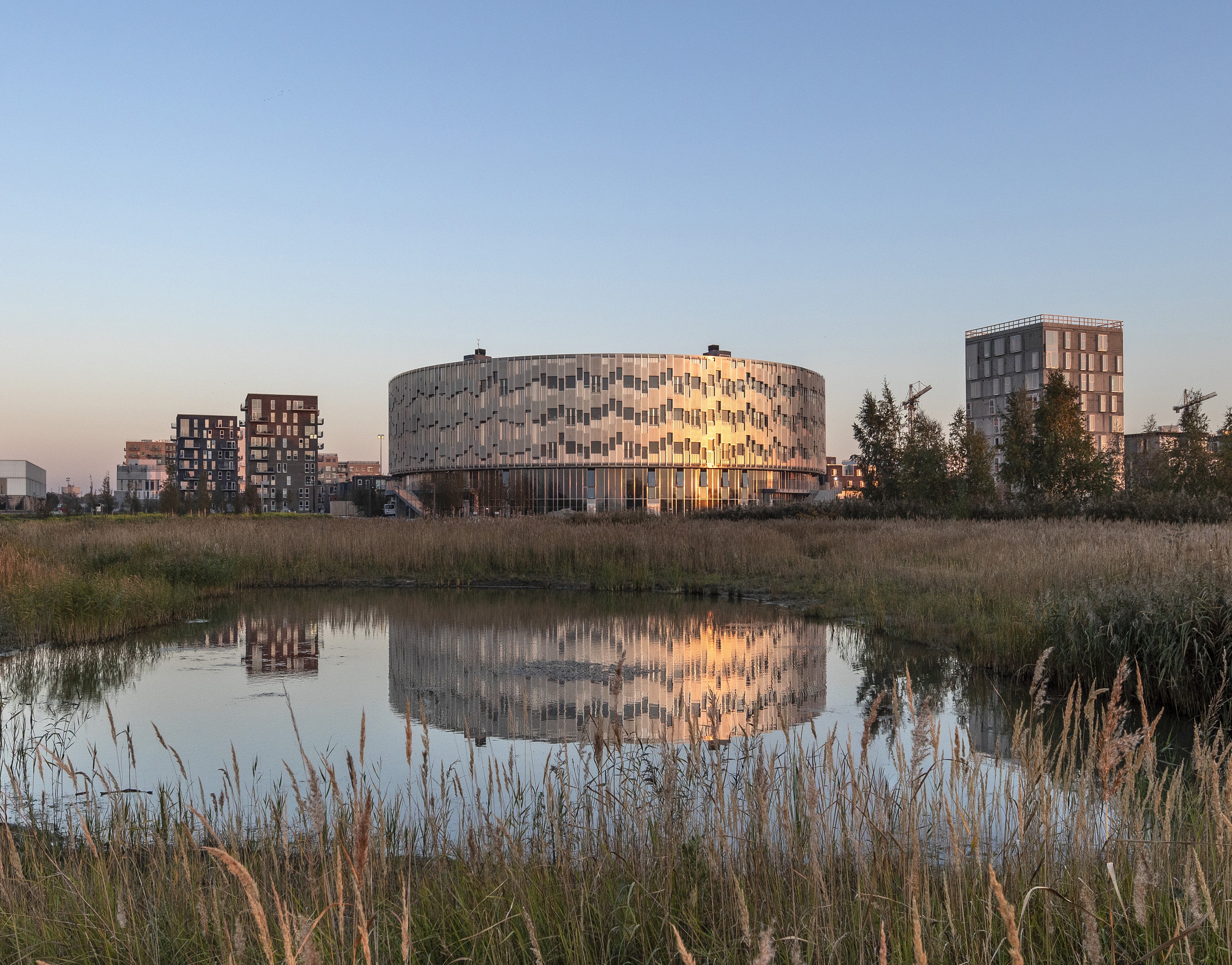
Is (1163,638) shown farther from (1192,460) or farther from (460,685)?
(1192,460)

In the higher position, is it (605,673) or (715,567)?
(715,567)

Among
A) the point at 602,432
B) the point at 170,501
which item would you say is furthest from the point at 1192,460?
the point at 170,501

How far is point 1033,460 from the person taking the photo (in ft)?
115

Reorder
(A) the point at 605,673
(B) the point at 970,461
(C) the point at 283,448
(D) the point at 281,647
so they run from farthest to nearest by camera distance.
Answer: (C) the point at 283,448, (B) the point at 970,461, (D) the point at 281,647, (A) the point at 605,673

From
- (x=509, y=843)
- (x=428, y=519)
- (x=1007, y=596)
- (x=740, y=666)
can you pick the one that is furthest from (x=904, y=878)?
(x=428, y=519)

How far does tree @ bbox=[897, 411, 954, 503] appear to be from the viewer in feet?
122

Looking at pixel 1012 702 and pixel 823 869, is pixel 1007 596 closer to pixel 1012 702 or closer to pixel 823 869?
pixel 1012 702

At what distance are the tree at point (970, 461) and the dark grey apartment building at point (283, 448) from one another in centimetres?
12369

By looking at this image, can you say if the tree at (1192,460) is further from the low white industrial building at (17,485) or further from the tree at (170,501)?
the low white industrial building at (17,485)

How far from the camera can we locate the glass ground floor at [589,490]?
72.5 metres

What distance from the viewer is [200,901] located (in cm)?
296

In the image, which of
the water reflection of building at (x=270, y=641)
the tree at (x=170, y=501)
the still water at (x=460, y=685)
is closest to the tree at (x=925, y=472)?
the still water at (x=460, y=685)

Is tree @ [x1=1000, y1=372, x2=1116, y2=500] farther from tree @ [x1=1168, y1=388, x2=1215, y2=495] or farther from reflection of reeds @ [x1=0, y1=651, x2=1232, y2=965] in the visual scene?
reflection of reeds @ [x1=0, y1=651, x2=1232, y2=965]

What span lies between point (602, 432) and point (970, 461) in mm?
34338
